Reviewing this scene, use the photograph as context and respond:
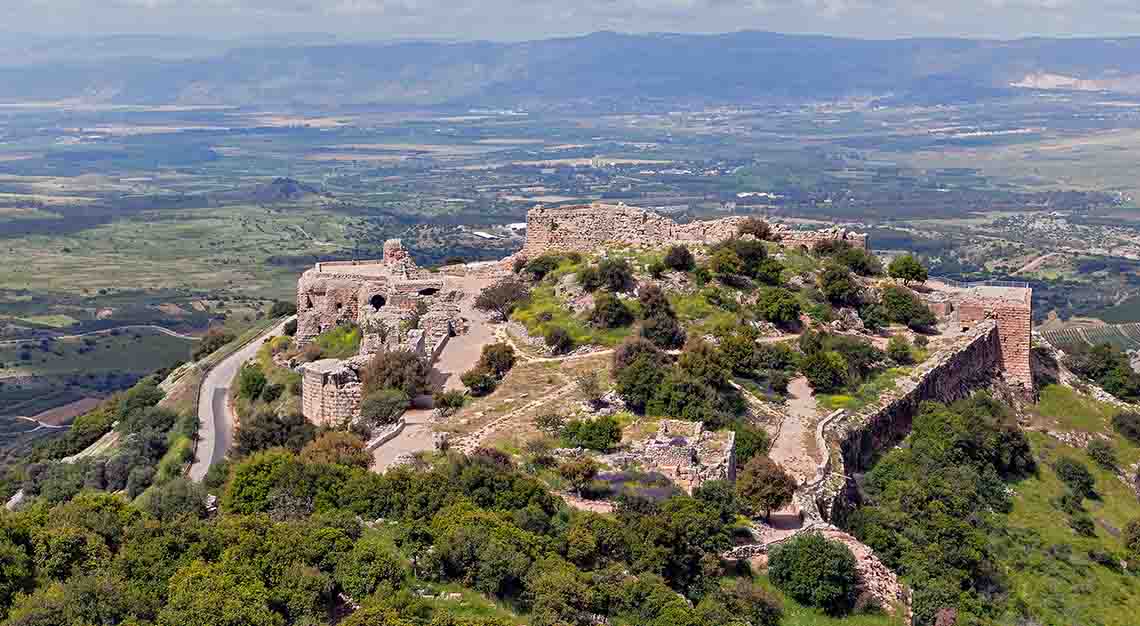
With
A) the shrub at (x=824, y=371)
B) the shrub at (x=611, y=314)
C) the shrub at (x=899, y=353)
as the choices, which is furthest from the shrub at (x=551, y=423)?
the shrub at (x=899, y=353)

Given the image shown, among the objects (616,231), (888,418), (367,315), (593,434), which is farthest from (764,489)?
(616,231)

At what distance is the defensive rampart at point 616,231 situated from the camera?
5241cm

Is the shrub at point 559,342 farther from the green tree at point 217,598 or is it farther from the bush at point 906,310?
the green tree at point 217,598

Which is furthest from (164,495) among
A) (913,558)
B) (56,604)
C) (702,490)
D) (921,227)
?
(921,227)

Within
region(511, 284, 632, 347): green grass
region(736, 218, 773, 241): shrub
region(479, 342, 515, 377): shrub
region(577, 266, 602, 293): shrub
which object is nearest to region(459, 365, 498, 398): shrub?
region(479, 342, 515, 377): shrub

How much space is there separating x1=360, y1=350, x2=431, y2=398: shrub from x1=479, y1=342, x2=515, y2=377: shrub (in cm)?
173

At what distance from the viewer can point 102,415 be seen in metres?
51.0

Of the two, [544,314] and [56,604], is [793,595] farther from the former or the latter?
[544,314]

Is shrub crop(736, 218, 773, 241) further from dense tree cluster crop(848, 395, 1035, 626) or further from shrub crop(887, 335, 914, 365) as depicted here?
dense tree cluster crop(848, 395, 1035, 626)

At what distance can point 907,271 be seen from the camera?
5066 centimetres

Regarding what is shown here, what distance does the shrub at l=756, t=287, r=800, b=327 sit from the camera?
43.8m

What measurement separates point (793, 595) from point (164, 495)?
1341cm

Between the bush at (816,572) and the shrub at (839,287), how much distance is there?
60.1 feet

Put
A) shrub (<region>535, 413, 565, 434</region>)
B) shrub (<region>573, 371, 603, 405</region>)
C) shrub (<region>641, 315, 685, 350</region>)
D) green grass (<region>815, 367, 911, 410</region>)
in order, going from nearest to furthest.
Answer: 1. shrub (<region>535, 413, 565, 434</region>)
2. shrub (<region>573, 371, 603, 405</region>)
3. green grass (<region>815, 367, 911, 410</region>)
4. shrub (<region>641, 315, 685, 350</region>)
